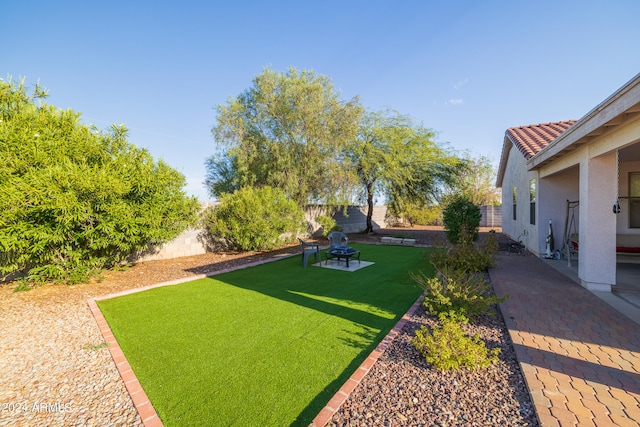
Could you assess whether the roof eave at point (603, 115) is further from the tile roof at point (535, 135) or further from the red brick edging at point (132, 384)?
the red brick edging at point (132, 384)

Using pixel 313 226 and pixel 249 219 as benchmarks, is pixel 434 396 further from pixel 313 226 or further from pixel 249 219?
pixel 313 226

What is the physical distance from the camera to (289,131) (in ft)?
43.1

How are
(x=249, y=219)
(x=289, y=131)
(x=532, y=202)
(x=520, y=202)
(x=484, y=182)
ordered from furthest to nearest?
(x=484, y=182), (x=289, y=131), (x=520, y=202), (x=249, y=219), (x=532, y=202)

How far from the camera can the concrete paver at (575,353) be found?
2.33 meters

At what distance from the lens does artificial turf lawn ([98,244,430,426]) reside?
2.58m

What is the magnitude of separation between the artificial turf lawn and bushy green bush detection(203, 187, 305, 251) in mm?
3495

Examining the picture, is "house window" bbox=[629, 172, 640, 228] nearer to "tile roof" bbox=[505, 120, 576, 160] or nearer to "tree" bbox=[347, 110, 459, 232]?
"tile roof" bbox=[505, 120, 576, 160]

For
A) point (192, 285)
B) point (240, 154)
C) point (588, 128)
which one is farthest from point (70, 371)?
point (240, 154)

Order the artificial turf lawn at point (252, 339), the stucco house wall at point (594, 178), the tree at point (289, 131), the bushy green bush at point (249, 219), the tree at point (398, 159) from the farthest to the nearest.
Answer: the tree at point (398, 159) → the tree at point (289, 131) → the bushy green bush at point (249, 219) → the stucco house wall at point (594, 178) → the artificial turf lawn at point (252, 339)

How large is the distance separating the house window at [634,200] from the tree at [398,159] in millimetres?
7790

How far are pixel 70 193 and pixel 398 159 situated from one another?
43.8 ft

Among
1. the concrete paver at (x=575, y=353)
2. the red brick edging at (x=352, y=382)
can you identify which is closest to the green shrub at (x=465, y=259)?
the concrete paver at (x=575, y=353)

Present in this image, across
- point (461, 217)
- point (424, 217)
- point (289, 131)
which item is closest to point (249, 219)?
point (289, 131)

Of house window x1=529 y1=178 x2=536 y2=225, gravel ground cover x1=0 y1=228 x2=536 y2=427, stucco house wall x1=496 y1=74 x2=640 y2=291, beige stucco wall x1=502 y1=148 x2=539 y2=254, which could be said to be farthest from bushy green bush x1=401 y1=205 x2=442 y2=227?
gravel ground cover x1=0 y1=228 x2=536 y2=427
